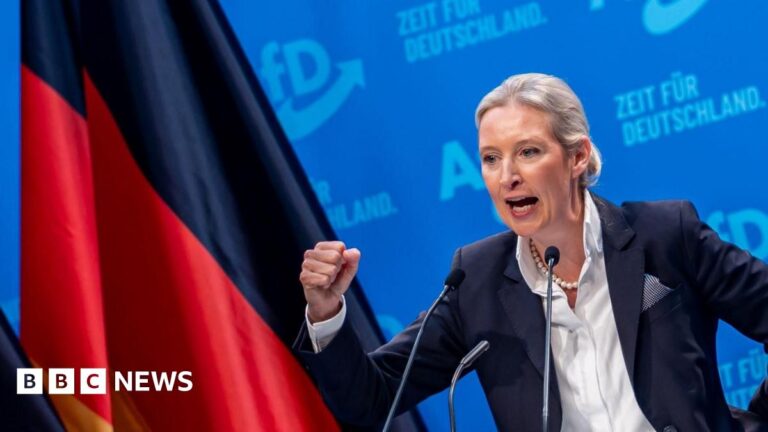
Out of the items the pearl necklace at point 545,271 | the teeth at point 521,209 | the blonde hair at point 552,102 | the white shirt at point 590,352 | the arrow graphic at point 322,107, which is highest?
the arrow graphic at point 322,107

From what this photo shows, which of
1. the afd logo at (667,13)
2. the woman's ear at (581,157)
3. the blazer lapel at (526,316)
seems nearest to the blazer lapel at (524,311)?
the blazer lapel at (526,316)

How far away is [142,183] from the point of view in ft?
8.14

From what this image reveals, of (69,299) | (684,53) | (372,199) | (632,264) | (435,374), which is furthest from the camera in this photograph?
(372,199)

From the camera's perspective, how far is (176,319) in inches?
96.3

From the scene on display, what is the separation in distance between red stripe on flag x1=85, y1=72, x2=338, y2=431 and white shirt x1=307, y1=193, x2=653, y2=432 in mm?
507

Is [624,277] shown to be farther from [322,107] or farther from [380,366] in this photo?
[322,107]

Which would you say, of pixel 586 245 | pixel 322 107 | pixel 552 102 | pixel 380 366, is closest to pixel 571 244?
pixel 586 245

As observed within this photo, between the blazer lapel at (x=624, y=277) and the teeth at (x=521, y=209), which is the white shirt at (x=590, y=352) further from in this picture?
the teeth at (x=521, y=209)

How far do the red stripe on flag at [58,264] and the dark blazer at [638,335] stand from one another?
642 millimetres

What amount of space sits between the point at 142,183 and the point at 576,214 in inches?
40.7

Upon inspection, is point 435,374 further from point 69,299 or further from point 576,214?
point 69,299

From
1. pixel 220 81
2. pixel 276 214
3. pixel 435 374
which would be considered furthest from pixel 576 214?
pixel 220 81

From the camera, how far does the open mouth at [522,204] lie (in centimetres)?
200

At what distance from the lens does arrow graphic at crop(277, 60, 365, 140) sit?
114 inches
